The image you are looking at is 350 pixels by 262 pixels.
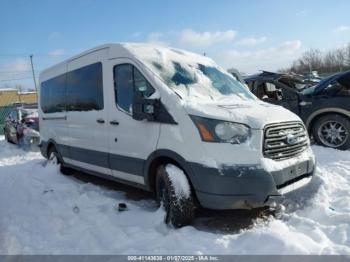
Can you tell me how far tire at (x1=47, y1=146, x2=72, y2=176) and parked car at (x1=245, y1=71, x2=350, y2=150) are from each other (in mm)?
5128

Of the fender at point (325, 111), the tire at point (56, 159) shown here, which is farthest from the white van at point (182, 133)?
the fender at point (325, 111)

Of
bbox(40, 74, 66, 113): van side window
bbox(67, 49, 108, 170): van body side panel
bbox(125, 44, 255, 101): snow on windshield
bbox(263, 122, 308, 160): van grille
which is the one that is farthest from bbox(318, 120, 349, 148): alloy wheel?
bbox(40, 74, 66, 113): van side window

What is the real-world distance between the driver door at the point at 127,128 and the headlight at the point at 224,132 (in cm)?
69

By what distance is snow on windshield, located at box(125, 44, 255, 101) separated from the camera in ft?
13.9

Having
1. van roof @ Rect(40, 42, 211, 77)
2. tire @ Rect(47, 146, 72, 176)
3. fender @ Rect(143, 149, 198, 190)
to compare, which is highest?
van roof @ Rect(40, 42, 211, 77)

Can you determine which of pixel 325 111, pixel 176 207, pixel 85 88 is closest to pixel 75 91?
pixel 85 88

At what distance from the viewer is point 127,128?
4.43 meters

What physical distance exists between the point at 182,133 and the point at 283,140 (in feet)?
3.71

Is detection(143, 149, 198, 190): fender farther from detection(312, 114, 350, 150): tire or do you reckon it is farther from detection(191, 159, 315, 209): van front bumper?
detection(312, 114, 350, 150): tire

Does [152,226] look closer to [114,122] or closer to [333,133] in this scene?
[114,122]

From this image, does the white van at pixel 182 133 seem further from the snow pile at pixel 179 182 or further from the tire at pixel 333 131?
the tire at pixel 333 131

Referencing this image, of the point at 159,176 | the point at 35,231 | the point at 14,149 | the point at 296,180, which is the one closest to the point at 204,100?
the point at 159,176

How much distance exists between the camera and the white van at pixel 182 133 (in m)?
3.51

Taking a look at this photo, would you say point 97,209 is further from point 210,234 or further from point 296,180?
point 296,180
